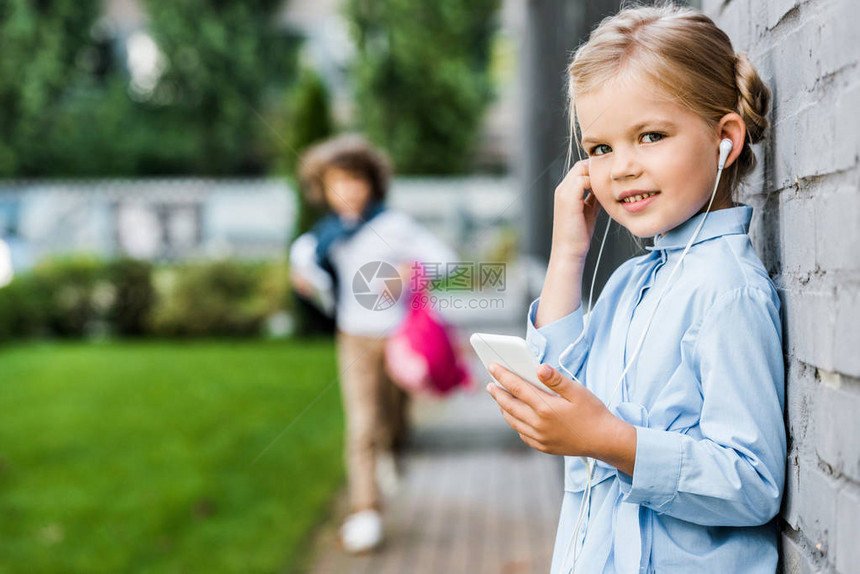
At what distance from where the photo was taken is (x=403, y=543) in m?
4.17

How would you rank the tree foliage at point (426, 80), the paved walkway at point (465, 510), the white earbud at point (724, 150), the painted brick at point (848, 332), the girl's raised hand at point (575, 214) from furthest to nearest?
the tree foliage at point (426, 80)
the paved walkway at point (465, 510)
the girl's raised hand at point (575, 214)
the white earbud at point (724, 150)
the painted brick at point (848, 332)

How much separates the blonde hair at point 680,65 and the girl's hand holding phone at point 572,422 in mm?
377

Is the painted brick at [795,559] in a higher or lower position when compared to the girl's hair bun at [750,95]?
lower

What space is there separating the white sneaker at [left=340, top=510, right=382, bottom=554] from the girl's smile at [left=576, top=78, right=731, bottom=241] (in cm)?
313

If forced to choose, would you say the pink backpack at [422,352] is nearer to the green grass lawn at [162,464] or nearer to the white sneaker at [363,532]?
the white sneaker at [363,532]

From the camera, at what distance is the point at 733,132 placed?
121cm

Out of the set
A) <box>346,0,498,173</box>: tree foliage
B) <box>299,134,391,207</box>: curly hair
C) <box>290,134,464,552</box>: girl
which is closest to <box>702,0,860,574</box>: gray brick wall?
<box>290,134,464,552</box>: girl

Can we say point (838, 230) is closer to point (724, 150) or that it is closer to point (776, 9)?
point (724, 150)

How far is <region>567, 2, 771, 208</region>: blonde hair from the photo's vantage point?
1.16 meters

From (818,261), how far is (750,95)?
0.27 meters

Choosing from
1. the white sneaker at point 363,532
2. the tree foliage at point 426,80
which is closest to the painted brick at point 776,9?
the white sneaker at point 363,532

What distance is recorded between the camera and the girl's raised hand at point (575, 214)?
1.28 meters

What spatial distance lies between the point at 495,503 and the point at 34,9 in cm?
1427

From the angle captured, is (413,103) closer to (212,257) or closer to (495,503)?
(212,257)
